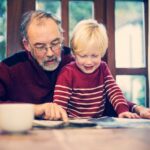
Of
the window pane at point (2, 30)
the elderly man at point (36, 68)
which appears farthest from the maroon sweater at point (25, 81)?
the window pane at point (2, 30)

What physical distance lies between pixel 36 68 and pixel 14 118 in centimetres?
80

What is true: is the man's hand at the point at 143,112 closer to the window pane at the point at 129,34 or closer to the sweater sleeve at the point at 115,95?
the sweater sleeve at the point at 115,95

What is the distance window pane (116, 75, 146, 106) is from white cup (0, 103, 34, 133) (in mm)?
1444

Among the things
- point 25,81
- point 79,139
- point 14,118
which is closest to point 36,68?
point 25,81

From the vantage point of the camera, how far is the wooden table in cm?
59

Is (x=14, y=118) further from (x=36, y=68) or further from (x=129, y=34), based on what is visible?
(x=129, y=34)

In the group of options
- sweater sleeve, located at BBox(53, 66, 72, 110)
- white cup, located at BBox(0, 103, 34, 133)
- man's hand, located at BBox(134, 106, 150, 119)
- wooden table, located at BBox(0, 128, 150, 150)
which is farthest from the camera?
sweater sleeve, located at BBox(53, 66, 72, 110)

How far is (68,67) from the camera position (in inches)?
60.8

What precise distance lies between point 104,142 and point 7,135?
0.78ft

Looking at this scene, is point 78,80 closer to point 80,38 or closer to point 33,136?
point 80,38

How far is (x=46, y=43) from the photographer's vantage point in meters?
1.55

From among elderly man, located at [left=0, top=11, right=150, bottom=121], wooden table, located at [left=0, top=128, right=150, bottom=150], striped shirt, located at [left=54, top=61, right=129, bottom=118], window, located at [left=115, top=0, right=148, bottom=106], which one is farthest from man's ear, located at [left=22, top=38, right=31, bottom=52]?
wooden table, located at [left=0, top=128, right=150, bottom=150]

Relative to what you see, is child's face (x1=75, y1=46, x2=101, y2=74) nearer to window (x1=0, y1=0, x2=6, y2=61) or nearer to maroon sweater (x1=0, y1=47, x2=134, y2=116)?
maroon sweater (x1=0, y1=47, x2=134, y2=116)

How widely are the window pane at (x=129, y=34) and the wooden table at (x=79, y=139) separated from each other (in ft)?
4.50
